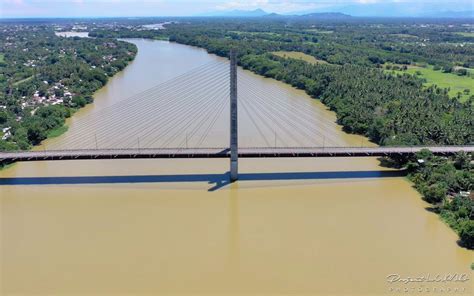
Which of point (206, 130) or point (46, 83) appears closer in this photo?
point (206, 130)

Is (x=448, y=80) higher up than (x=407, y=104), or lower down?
lower down

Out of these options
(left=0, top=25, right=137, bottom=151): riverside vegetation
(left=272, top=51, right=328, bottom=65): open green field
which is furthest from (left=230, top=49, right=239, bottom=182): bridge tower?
(left=272, top=51, right=328, bottom=65): open green field

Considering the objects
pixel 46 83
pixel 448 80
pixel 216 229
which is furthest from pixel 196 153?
pixel 448 80

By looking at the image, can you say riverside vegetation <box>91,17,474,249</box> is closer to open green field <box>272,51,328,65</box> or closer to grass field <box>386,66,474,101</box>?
grass field <box>386,66,474,101</box>

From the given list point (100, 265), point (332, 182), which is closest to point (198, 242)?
point (100, 265)

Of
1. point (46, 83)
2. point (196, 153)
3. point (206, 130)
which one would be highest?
point (46, 83)

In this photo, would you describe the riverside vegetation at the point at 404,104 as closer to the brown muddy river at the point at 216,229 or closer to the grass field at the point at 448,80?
the grass field at the point at 448,80

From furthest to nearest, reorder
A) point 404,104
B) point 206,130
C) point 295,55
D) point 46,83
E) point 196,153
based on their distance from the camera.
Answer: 1. point 295,55
2. point 46,83
3. point 404,104
4. point 206,130
5. point 196,153

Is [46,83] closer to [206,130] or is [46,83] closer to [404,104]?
[206,130]
